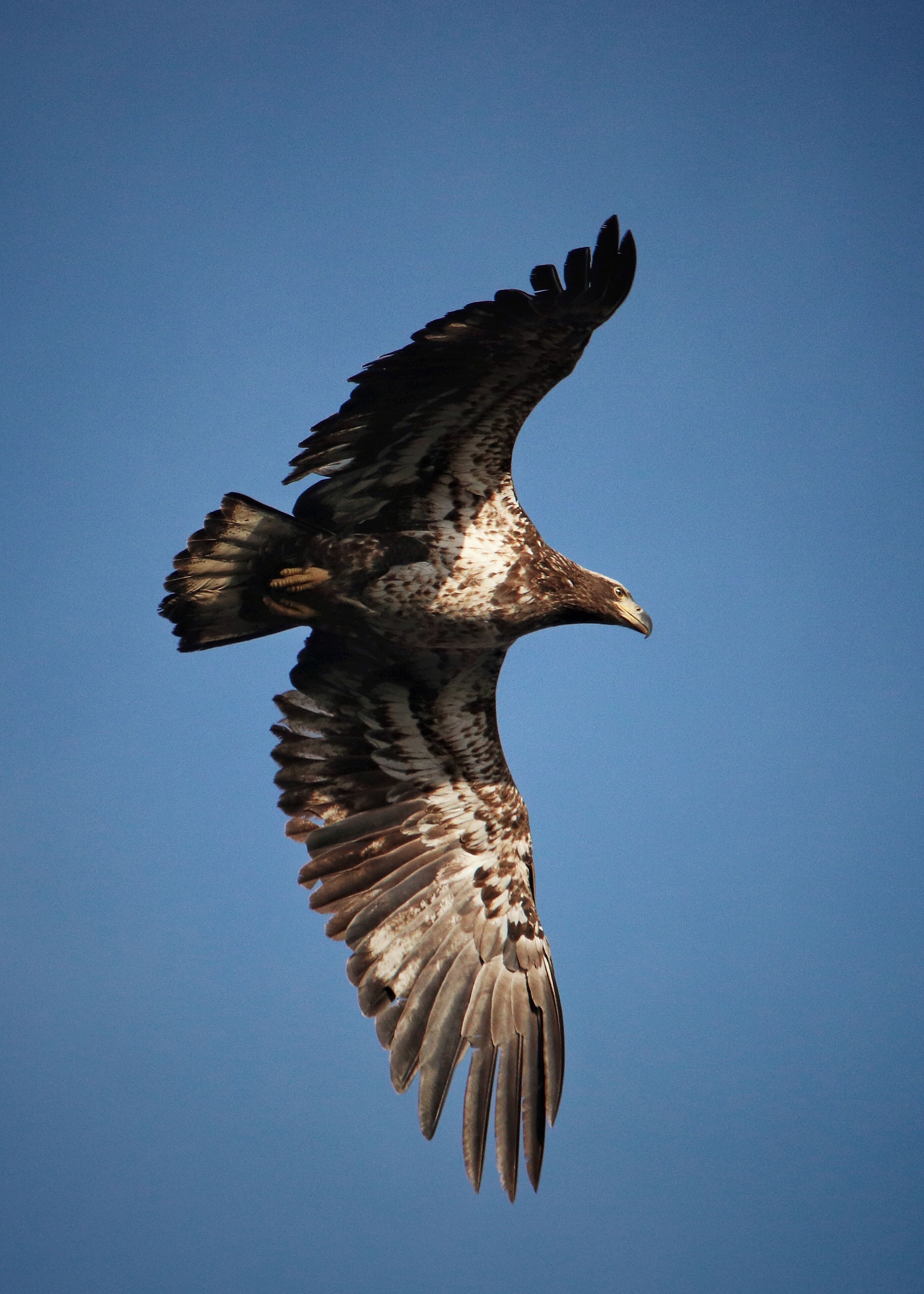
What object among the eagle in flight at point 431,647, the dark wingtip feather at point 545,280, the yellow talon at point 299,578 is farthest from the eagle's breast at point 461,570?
the dark wingtip feather at point 545,280

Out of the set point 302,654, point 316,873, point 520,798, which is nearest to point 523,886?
point 520,798

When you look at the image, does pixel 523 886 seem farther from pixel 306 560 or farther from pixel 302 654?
pixel 306 560

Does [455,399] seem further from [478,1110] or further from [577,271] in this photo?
[478,1110]

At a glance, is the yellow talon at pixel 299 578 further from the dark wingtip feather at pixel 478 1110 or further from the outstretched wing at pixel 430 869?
the dark wingtip feather at pixel 478 1110

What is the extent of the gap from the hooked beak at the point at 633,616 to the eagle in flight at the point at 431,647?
1 cm

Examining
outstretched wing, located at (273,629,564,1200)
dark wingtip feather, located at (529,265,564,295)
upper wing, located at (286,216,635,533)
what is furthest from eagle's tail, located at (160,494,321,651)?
dark wingtip feather, located at (529,265,564,295)

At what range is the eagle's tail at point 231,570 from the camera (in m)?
5.98

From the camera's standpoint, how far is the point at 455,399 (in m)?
5.76

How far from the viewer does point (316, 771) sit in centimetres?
685

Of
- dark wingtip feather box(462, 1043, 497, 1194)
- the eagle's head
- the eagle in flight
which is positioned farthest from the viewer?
the eagle's head

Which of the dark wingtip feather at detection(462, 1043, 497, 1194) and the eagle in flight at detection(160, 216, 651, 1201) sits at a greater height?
the eagle in flight at detection(160, 216, 651, 1201)

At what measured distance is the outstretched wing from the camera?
6195mm

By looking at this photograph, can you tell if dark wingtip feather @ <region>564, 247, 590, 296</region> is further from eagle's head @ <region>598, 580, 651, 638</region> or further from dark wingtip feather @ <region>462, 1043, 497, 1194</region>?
dark wingtip feather @ <region>462, 1043, 497, 1194</region>

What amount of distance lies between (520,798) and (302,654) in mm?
1583
